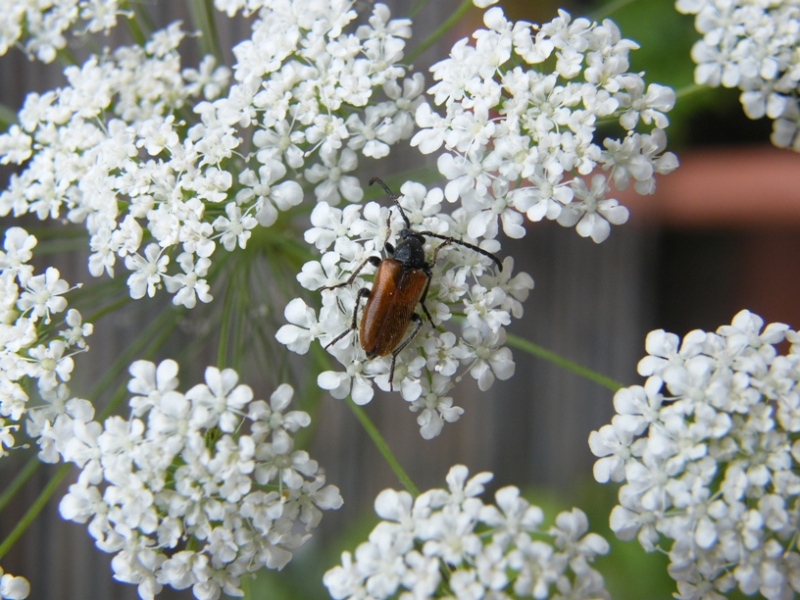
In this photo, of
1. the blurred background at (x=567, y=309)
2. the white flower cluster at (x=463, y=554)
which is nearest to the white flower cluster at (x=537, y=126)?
the white flower cluster at (x=463, y=554)

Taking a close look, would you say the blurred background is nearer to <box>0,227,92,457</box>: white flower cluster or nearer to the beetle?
<box>0,227,92,457</box>: white flower cluster

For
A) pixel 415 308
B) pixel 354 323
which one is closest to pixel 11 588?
pixel 354 323

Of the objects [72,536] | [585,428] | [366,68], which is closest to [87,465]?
[366,68]

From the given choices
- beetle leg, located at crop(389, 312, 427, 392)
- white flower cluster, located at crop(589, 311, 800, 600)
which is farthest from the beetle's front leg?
white flower cluster, located at crop(589, 311, 800, 600)

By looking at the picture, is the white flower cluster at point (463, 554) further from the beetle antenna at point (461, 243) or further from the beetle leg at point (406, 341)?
the beetle antenna at point (461, 243)

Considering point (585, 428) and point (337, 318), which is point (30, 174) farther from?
point (585, 428)

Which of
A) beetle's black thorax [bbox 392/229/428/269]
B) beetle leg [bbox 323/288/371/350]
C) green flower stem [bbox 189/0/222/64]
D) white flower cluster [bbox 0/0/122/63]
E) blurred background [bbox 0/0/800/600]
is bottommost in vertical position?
blurred background [bbox 0/0/800/600]

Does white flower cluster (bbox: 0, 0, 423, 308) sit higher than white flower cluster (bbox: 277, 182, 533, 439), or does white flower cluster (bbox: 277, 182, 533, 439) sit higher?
white flower cluster (bbox: 0, 0, 423, 308)
